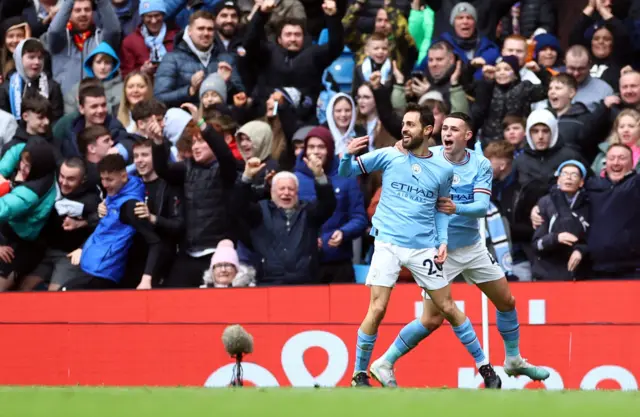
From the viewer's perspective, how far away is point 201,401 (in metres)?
8.06

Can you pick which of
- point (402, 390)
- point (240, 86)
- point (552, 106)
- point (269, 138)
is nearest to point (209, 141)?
point (269, 138)

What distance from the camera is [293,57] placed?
52.2 ft

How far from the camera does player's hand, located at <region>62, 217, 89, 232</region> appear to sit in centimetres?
1485

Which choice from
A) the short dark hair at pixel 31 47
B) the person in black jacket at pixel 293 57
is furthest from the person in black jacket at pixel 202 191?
the short dark hair at pixel 31 47

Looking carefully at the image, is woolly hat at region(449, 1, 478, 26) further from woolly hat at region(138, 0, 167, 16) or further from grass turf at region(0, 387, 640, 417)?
grass turf at region(0, 387, 640, 417)

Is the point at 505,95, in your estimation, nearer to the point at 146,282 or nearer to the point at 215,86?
the point at 215,86

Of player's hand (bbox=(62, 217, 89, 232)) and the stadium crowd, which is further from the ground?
the stadium crowd

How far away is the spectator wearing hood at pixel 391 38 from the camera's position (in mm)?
15883

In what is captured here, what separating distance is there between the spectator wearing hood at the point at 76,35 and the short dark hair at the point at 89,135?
5.01 ft

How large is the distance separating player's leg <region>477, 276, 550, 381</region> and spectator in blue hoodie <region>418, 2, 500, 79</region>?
16.6 ft

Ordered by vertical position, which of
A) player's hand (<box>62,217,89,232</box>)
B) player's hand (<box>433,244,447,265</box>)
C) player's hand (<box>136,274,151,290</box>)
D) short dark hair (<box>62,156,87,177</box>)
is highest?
short dark hair (<box>62,156,87,177</box>)

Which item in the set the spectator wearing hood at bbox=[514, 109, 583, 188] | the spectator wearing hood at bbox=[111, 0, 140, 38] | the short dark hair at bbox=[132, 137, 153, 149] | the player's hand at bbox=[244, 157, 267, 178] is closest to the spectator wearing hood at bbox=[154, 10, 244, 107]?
the spectator wearing hood at bbox=[111, 0, 140, 38]

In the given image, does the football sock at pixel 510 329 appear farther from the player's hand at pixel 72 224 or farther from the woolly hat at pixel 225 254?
the player's hand at pixel 72 224

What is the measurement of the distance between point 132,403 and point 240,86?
331 inches
